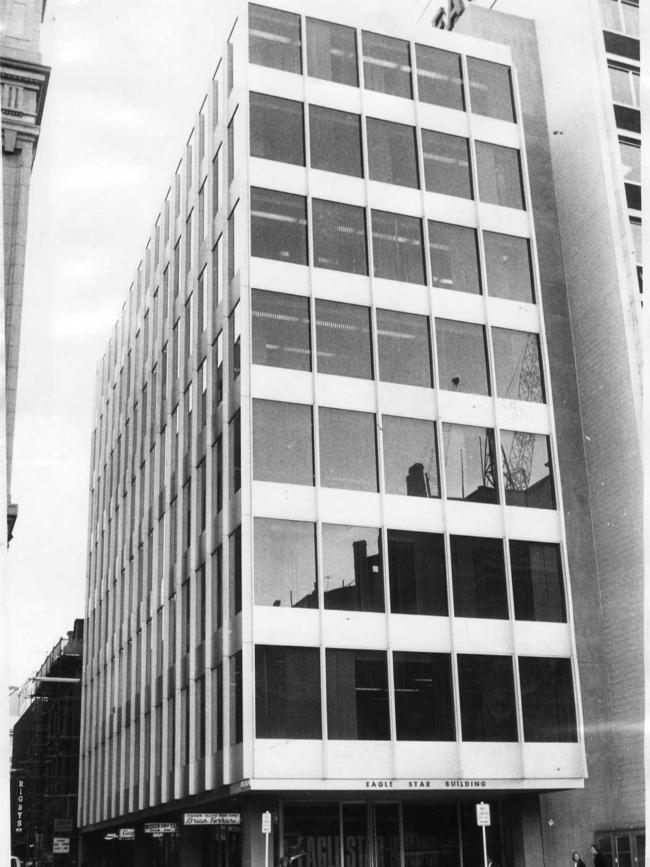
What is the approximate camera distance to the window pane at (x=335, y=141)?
3616cm

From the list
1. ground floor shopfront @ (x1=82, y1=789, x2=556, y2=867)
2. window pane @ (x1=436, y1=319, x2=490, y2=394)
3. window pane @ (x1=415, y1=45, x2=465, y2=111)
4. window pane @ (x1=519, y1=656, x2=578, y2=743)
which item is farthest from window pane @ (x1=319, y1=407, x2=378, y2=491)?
window pane @ (x1=415, y1=45, x2=465, y2=111)

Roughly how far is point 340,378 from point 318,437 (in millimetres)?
2265

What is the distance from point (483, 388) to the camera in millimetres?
35469

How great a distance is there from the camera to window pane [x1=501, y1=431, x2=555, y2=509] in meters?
34.5

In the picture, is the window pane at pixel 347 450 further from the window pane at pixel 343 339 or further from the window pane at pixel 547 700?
the window pane at pixel 547 700

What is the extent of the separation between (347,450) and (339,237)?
25.6 feet

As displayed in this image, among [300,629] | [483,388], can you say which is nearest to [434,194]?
[483,388]

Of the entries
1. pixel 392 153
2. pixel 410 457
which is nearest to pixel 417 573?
pixel 410 457

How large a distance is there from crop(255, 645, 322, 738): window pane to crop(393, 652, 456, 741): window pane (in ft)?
8.54

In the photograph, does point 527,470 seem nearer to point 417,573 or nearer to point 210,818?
point 417,573

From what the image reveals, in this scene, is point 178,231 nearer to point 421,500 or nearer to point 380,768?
point 421,500

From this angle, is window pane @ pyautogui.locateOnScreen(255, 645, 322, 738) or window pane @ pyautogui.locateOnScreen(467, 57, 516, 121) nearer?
window pane @ pyautogui.locateOnScreen(255, 645, 322, 738)

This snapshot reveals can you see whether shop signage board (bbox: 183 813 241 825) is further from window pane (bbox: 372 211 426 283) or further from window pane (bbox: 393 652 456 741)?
window pane (bbox: 372 211 426 283)

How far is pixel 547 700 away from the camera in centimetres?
3209
